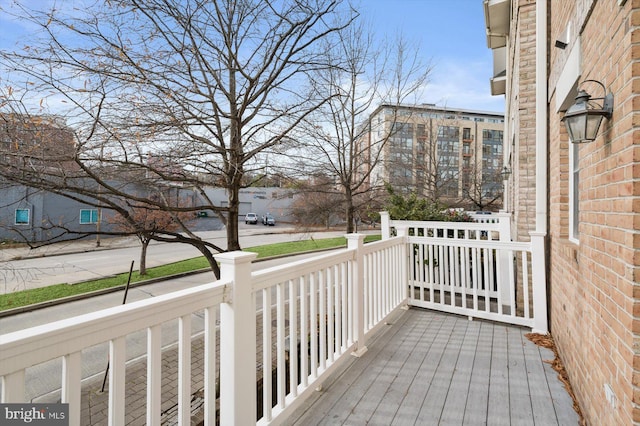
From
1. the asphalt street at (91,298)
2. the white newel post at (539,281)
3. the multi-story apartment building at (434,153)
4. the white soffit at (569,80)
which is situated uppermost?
the multi-story apartment building at (434,153)

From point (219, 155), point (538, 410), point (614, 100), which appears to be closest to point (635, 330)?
point (614, 100)

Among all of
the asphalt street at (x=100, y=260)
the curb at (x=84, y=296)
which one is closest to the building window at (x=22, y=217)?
the asphalt street at (x=100, y=260)

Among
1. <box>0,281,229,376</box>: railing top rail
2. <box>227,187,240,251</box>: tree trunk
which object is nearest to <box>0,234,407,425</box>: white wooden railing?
<box>0,281,229,376</box>: railing top rail

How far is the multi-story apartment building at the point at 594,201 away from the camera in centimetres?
145

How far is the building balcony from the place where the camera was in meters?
1.16

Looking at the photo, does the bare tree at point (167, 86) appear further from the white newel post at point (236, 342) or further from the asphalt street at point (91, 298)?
the white newel post at point (236, 342)

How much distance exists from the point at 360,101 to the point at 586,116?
687 cm

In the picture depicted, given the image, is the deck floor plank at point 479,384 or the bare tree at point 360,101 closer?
the deck floor plank at point 479,384

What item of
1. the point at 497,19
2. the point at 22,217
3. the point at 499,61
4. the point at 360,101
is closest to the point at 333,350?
the point at 22,217

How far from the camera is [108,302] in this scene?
9.90 m

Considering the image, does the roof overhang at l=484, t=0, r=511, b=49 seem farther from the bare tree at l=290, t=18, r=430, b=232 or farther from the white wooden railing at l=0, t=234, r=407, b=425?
the white wooden railing at l=0, t=234, r=407, b=425

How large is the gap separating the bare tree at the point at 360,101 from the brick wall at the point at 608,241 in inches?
203

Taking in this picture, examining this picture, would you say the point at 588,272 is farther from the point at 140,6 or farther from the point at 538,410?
the point at 140,6

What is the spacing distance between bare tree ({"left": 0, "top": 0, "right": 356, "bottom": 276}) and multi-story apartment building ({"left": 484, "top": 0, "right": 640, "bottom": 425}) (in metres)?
2.95
